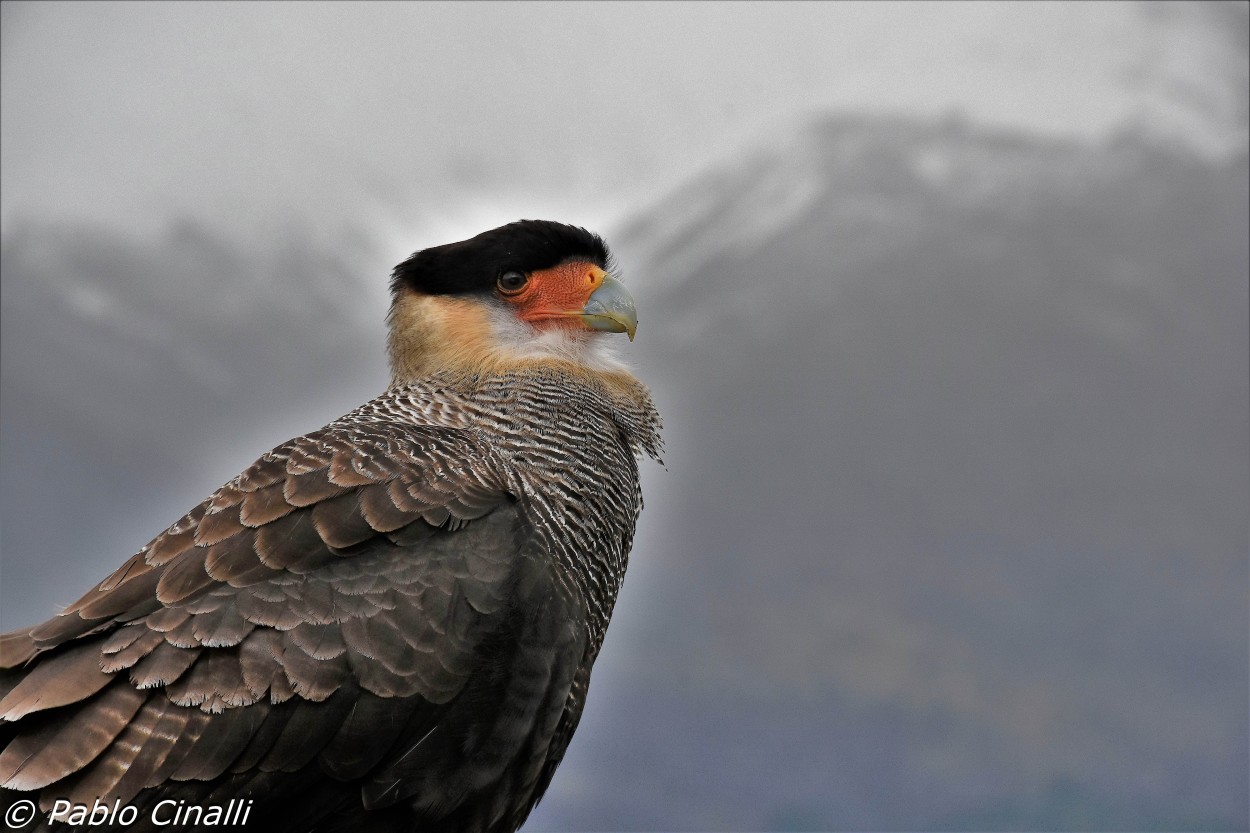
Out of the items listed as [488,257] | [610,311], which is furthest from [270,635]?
[610,311]

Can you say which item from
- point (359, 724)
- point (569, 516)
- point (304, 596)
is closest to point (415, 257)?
point (569, 516)

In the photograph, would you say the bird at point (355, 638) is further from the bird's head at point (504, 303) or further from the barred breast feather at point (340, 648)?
the bird's head at point (504, 303)

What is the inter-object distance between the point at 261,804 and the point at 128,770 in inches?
21.1

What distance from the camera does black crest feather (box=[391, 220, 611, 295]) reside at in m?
6.58

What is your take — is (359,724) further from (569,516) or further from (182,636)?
(569,516)

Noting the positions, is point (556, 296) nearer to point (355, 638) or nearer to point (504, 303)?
point (504, 303)

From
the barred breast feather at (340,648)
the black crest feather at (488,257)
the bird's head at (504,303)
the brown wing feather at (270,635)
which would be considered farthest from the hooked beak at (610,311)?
the brown wing feather at (270,635)

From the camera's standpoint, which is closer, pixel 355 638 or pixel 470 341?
pixel 355 638

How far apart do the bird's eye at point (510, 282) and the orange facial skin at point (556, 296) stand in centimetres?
3

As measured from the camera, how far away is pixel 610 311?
21.7ft

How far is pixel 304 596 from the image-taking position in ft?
16.8

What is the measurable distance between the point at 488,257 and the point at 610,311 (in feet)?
2.39

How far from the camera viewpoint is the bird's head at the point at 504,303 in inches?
257

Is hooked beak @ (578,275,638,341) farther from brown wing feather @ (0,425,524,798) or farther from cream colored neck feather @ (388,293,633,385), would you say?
brown wing feather @ (0,425,524,798)
